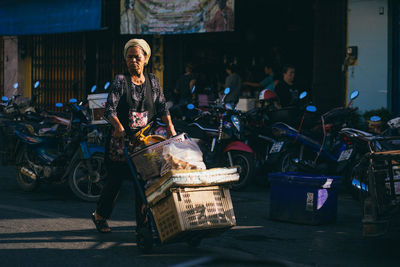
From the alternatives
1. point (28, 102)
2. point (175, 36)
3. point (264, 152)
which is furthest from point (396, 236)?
point (175, 36)

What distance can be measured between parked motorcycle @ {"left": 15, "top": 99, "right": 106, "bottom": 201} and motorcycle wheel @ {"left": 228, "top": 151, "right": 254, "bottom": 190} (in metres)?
2.45

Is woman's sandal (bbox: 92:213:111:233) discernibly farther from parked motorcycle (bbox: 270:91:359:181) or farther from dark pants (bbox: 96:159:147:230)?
parked motorcycle (bbox: 270:91:359:181)

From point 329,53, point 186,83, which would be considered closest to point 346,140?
point 329,53

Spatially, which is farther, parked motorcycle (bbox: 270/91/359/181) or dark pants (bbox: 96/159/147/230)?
parked motorcycle (bbox: 270/91/359/181)

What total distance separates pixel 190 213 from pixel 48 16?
43.5 feet

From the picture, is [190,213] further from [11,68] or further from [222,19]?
[11,68]

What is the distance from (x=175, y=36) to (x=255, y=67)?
2.63 m

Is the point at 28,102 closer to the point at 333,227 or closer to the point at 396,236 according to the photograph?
the point at 333,227

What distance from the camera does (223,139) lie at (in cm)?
1055

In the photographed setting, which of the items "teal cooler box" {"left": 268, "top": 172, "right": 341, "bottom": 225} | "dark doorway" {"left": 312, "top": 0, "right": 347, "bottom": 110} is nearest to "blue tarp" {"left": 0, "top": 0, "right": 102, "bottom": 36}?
"dark doorway" {"left": 312, "top": 0, "right": 347, "bottom": 110}

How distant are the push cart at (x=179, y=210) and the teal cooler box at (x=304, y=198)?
6.32ft

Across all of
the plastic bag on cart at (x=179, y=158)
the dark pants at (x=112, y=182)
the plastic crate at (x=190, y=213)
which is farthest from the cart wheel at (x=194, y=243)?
the dark pants at (x=112, y=182)

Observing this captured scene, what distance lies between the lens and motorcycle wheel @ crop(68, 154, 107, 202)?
28.8ft

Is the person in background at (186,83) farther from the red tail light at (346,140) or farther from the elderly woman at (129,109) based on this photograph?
the elderly woman at (129,109)
